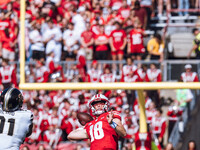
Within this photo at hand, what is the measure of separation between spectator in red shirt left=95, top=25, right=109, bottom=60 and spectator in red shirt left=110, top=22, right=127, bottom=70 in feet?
0.34

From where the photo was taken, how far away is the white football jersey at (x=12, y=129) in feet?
14.3

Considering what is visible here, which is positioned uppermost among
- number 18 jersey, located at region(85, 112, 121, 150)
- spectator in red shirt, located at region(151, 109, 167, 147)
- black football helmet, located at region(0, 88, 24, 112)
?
black football helmet, located at region(0, 88, 24, 112)

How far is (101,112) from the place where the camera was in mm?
4621

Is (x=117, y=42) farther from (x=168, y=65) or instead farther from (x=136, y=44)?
(x=168, y=65)

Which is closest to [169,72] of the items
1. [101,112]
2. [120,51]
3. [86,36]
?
[120,51]

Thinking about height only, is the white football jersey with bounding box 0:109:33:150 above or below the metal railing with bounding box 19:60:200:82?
below

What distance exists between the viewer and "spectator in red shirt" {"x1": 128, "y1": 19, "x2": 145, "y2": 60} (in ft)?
29.4

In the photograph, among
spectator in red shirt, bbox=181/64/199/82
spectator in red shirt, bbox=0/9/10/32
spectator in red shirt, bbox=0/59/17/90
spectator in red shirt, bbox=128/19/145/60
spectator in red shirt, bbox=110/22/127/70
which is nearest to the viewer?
spectator in red shirt, bbox=181/64/199/82

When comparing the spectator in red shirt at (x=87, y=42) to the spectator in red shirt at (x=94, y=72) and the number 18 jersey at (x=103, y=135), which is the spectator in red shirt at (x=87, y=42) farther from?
the number 18 jersey at (x=103, y=135)

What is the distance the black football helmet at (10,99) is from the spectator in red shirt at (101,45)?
15.5ft

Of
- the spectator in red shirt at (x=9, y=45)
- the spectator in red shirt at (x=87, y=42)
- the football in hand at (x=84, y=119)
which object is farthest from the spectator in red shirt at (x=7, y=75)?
the football in hand at (x=84, y=119)

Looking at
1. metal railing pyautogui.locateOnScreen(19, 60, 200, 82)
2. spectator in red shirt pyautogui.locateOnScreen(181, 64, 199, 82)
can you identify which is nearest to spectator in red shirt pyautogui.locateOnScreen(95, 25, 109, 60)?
metal railing pyautogui.locateOnScreen(19, 60, 200, 82)

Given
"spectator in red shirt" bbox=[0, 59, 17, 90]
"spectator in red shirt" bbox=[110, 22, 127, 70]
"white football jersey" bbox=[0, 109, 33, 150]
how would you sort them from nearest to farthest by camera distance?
"white football jersey" bbox=[0, 109, 33, 150] < "spectator in red shirt" bbox=[0, 59, 17, 90] < "spectator in red shirt" bbox=[110, 22, 127, 70]

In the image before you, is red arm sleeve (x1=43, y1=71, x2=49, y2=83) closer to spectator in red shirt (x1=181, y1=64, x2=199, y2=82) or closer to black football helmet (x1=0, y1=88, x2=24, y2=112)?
spectator in red shirt (x1=181, y1=64, x2=199, y2=82)
